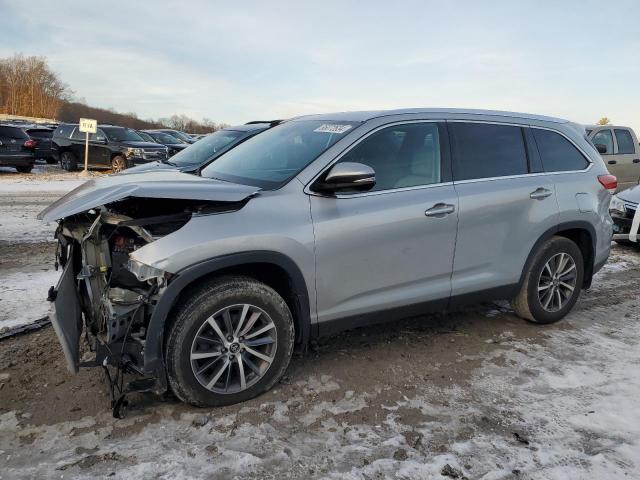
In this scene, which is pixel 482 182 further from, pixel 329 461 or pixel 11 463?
pixel 11 463

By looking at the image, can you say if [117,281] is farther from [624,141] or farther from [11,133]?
[11,133]

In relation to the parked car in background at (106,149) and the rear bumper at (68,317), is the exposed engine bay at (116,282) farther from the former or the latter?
the parked car in background at (106,149)

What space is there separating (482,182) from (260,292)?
2.03m

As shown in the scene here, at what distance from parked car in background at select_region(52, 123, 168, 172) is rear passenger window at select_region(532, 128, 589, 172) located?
14.5m

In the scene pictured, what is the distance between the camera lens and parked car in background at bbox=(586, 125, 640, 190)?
1222 cm

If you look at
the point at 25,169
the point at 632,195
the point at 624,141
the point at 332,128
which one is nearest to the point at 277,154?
the point at 332,128

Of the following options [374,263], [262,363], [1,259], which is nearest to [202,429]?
[262,363]

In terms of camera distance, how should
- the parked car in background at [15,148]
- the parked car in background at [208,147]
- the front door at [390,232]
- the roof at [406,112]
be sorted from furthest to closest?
the parked car in background at [15,148], the parked car in background at [208,147], the roof at [406,112], the front door at [390,232]

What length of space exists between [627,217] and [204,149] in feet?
23.0

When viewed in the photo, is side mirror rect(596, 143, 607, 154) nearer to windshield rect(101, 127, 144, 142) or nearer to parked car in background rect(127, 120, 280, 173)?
parked car in background rect(127, 120, 280, 173)

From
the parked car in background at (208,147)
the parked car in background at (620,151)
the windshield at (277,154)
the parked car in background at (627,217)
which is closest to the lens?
the windshield at (277,154)

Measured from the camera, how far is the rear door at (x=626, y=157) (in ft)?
40.5

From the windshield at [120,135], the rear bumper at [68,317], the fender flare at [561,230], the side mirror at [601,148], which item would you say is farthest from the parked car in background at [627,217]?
the windshield at [120,135]

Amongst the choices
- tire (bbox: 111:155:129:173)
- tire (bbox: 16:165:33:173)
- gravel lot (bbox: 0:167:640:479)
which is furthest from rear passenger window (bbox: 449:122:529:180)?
tire (bbox: 16:165:33:173)
